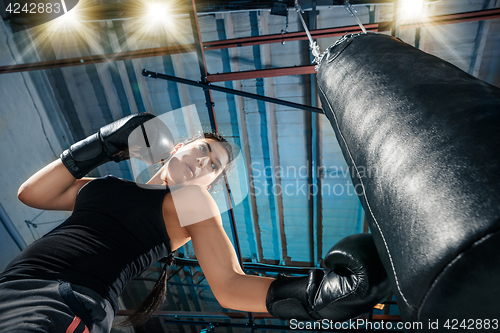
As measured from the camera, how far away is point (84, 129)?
4164 millimetres

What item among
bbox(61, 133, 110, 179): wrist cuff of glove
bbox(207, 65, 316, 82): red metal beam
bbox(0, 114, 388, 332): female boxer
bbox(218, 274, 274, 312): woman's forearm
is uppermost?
bbox(207, 65, 316, 82): red metal beam

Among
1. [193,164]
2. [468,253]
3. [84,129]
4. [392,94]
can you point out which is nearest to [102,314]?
[193,164]

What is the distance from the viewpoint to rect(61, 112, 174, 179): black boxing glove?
67.8 inches

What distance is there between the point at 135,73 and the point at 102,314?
3.68 m

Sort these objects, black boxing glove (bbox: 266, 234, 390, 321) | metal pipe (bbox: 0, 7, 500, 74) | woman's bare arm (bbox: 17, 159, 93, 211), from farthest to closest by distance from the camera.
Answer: metal pipe (bbox: 0, 7, 500, 74)
woman's bare arm (bbox: 17, 159, 93, 211)
black boxing glove (bbox: 266, 234, 390, 321)

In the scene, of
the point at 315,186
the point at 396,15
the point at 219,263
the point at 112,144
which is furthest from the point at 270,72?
the point at 315,186

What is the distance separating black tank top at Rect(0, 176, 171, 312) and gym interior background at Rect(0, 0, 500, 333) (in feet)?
5.84

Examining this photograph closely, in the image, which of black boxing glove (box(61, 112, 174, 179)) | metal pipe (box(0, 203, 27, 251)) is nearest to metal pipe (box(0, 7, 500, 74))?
black boxing glove (box(61, 112, 174, 179))

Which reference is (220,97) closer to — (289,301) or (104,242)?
(104,242)

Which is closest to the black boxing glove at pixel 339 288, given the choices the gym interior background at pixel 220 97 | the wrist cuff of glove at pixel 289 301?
the wrist cuff of glove at pixel 289 301

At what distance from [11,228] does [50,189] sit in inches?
120

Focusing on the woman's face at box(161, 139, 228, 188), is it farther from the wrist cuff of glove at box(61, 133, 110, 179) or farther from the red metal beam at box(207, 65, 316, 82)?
the red metal beam at box(207, 65, 316, 82)

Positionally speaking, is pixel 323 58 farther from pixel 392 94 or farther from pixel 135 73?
pixel 135 73

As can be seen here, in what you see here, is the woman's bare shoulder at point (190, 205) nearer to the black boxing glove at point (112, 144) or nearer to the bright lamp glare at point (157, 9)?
the black boxing glove at point (112, 144)
